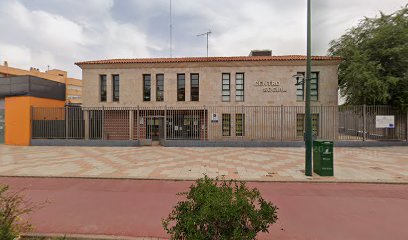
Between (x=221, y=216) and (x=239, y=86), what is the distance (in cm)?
1739

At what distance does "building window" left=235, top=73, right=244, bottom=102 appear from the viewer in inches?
755

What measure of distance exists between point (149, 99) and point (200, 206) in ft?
58.9

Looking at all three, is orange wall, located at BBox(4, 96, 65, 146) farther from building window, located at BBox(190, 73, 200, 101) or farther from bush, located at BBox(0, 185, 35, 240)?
bush, located at BBox(0, 185, 35, 240)

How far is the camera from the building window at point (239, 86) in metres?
19.2

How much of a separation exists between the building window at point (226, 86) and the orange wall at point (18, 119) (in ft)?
53.1

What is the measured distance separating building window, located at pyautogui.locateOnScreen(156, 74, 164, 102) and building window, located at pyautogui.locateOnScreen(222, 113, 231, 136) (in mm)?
6274

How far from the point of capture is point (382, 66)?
16.4m

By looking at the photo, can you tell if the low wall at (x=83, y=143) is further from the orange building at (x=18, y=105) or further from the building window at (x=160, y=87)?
the building window at (x=160, y=87)

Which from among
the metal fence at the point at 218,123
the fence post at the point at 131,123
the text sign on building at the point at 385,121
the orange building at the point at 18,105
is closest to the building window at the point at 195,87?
the metal fence at the point at 218,123

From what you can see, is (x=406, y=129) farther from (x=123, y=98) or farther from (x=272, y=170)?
(x=123, y=98)

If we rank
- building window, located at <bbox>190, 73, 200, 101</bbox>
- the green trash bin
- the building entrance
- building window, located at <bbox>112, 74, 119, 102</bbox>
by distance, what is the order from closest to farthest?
the green trash bin, the building entrance, building window, located at <bbox>190, 73, 200, 101</bbox>, building window, located at <bbox>112, 74, 119, 102</bbox>

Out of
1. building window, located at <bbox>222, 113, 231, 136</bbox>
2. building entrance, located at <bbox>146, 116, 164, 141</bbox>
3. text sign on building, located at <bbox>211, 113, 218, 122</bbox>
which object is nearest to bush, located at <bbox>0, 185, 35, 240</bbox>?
building entrance, located at <bbox>146, 116, 164, 141</bbox>

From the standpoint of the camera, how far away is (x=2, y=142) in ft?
56.7

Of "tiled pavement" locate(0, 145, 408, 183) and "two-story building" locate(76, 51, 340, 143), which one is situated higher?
"two-story building" locate(76, 51, 340, 143)
